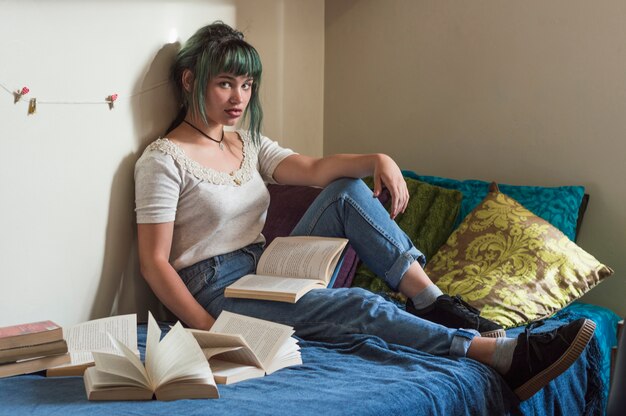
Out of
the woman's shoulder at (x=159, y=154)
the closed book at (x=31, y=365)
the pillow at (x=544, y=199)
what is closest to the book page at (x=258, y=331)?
the closed book at (x=31, y=365)

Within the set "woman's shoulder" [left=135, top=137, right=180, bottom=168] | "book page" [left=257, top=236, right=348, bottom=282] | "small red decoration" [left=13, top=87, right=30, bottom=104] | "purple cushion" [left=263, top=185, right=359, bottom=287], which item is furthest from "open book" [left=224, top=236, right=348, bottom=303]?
"small red decoration" [left=13, top=87, right=30, bottom=104]

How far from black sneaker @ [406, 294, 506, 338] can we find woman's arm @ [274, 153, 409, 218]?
0.83ft

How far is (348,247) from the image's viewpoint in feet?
7.65

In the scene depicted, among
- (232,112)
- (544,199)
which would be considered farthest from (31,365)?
(544,199)

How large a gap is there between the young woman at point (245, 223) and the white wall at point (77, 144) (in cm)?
9

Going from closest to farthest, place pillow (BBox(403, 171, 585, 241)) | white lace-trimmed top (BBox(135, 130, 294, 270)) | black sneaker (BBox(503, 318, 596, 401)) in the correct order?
black sneaker (BBox(503, 318, 596, 401)), white lace-trimmed top (BBox(135, 130, 294, 270)), pillow (BBox(403, 171, 585, 241))

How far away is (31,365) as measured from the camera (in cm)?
172

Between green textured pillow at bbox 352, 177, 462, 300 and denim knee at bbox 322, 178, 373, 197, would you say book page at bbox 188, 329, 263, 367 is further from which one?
green textured pillow at bbox 352, 177, 462, 300

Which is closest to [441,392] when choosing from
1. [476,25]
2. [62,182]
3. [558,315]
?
[558,315]

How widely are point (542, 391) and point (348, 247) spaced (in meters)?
0.63

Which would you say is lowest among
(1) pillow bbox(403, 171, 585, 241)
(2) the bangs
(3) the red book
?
(3) the red book

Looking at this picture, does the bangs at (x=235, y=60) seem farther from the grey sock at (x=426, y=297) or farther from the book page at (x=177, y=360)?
the book page at (x=177, y=360)

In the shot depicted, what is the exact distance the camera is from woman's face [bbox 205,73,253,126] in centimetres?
227

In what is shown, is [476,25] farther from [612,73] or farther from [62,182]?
[62,182]
